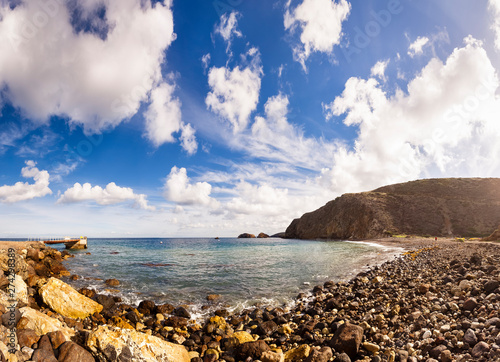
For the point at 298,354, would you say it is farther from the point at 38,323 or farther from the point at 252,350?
the point at 38,323

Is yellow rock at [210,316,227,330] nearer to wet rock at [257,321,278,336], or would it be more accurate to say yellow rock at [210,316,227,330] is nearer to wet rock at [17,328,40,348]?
wet rock at [257,321,278,336]

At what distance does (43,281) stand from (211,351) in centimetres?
1069

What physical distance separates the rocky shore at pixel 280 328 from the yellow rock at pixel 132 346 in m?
0.03

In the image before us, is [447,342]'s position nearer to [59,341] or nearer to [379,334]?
[379,334]

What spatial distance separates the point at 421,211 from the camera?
345 ft

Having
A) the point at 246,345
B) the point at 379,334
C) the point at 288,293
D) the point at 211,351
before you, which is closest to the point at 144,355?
the point at 211,351

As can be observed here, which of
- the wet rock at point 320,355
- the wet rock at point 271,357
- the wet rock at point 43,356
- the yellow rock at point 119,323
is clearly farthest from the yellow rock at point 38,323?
the wet rock at point 320,355

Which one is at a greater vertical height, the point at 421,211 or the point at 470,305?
the point at 421,211

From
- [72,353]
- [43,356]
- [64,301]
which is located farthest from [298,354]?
[64,301]

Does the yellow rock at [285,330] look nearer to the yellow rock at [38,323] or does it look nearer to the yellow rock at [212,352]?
the yellow rock at [212,352]

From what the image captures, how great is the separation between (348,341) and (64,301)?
528 inches

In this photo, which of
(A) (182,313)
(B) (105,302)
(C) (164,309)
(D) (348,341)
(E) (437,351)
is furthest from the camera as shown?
(B) (105,302)

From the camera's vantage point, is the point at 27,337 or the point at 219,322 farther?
the point at 219,322

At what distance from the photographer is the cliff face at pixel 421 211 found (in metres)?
92.2
